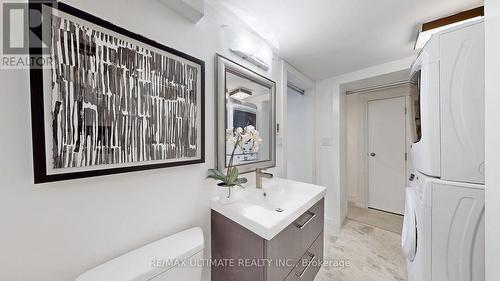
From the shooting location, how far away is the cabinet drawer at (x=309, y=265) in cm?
119

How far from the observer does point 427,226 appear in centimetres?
95

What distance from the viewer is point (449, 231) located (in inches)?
35.2

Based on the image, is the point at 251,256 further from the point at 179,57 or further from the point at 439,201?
the point at 179,57

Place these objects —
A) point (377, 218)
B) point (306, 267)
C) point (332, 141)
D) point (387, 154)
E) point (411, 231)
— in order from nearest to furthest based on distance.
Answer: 1. point (411, 231)
2. point (306, 267)
3. point (332, 141)
4. point (377, 218)
5. point (387, 154)

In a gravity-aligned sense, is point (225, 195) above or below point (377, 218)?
above

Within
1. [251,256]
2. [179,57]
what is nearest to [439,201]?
[251,256]

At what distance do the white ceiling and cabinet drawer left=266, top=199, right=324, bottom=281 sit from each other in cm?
145

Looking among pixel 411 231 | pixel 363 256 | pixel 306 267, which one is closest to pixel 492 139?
pixel 411 231

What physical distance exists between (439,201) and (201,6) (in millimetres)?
1706

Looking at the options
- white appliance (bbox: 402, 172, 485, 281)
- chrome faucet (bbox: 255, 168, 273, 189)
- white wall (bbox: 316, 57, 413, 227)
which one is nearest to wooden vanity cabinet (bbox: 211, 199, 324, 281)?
chrome faucet (bbox: 255, 168, 273, 189)

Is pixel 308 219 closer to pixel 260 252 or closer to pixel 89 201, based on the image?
pixel 260 252

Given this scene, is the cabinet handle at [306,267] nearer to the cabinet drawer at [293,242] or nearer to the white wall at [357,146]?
the cabinet drawer at [293,242]

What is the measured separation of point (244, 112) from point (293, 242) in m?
1.02

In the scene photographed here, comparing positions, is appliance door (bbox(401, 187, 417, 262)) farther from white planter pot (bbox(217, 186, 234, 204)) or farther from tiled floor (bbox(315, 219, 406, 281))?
white planter pot (bbox(217, 186, 234, 204))
